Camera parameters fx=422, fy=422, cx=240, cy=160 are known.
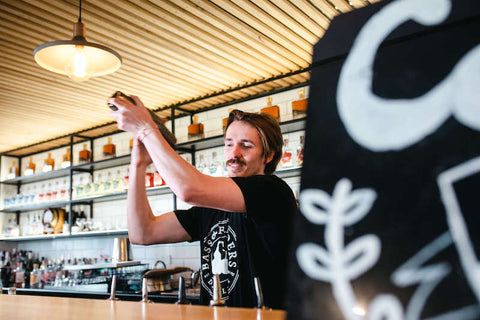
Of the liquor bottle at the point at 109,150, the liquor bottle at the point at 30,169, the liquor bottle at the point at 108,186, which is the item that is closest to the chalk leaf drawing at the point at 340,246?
the liquor bottle at the point at 108,186

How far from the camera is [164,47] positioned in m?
3.04

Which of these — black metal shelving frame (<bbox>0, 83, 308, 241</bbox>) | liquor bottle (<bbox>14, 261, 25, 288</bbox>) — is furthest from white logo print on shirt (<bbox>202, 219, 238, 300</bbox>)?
liquor bottle (<bbox>14, 261, 25, 288</bbox>)

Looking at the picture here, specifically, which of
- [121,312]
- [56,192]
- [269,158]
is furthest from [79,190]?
[121,312]

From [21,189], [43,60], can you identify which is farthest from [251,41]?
[21,189]

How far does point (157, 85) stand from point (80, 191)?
6.61ft

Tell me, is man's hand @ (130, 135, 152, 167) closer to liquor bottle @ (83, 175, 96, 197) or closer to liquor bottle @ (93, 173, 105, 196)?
liquor bottle @ (93, 173, 105, 196)

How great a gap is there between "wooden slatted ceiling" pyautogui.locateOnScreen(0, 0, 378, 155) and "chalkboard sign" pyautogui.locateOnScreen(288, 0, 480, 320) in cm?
218

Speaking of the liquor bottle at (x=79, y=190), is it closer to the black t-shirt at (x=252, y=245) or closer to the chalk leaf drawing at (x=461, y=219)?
the black t-shirt at (x=252, y=245)

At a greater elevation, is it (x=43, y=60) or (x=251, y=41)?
(x=251, y=41)

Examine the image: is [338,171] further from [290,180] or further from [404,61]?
[290,180]

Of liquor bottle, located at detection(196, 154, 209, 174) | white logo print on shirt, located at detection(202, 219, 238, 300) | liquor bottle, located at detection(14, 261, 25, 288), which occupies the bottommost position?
liquor bottle, located at detection(14, 261, 25, 288)

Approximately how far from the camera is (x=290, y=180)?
150 inches

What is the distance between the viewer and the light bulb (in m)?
2.12

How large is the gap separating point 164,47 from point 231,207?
7.03 feet
